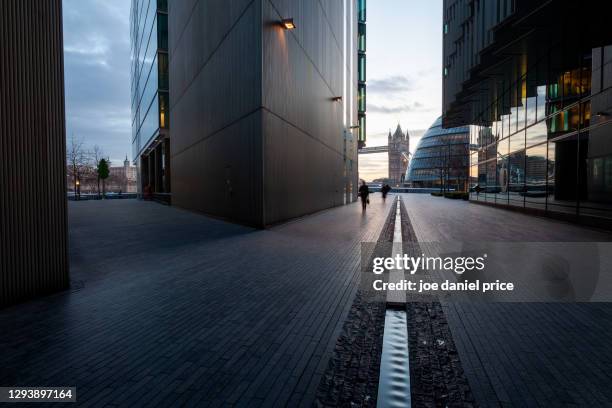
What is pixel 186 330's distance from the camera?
3.59 m

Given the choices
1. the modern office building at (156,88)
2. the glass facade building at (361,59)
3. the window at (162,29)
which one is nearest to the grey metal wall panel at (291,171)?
the modern office building at (156,88)

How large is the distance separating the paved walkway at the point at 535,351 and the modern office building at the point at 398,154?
17996 centimetres

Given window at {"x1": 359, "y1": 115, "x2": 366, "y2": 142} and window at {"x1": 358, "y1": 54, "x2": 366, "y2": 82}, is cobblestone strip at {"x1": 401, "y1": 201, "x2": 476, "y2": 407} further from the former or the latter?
window at {"x1": 358, "y1": 54, "x2": 366, "y2": 82}

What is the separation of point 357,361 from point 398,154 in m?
195

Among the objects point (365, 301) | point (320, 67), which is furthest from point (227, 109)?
point (365, 301)

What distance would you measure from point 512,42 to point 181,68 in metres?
19.9

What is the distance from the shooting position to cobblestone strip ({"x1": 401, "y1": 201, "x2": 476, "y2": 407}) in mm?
2402

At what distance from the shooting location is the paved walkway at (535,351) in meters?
2.42

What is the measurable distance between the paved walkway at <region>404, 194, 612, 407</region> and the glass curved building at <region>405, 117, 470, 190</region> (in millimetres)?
68395

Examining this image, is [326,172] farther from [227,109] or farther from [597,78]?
[597,78]

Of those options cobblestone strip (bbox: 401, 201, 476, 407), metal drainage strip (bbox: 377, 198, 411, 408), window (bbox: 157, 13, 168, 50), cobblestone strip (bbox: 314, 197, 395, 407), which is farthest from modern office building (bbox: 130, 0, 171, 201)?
cobblestone strip (bbox: 401, 201, 476, 407)

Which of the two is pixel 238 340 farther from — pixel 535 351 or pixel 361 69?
pixel 361 69

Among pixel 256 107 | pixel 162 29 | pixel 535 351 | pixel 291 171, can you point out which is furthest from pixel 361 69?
pixel 535 351

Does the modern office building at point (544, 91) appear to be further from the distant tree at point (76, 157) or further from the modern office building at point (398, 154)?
the modern office building at point (398, 154)
